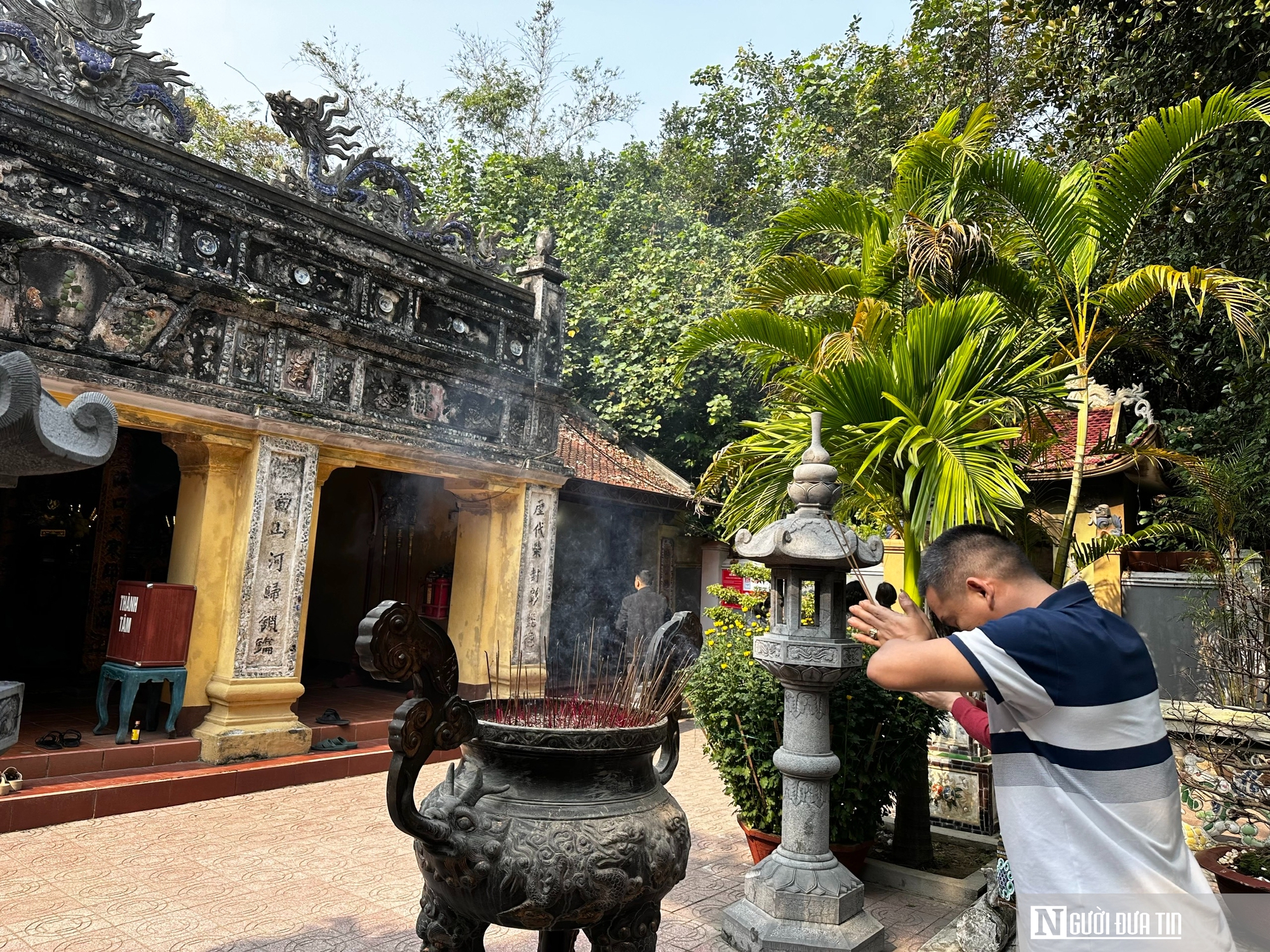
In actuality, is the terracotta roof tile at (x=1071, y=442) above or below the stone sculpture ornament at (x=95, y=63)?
below

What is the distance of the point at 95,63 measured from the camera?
686cm

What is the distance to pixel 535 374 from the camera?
10.2 meters

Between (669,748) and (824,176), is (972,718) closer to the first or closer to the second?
(669,748)

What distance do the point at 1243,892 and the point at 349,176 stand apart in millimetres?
9187

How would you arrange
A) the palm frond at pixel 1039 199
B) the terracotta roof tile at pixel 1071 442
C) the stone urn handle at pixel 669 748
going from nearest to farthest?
the stone urn handle at pixel 669 748 → the palm frond at pixel 1039 199 → the terracotta roof tile at pixel 1071 442

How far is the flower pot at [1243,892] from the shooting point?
3621 millimetres

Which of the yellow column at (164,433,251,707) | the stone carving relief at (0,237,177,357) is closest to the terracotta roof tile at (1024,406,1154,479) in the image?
the yellow column at (164,433,251,707)

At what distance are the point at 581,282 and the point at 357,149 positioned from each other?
8.41m

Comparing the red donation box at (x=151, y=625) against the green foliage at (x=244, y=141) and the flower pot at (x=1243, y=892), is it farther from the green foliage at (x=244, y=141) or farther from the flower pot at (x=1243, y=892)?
the green foliage at (x=244, y=141)

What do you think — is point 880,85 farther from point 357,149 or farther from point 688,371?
point 357,149

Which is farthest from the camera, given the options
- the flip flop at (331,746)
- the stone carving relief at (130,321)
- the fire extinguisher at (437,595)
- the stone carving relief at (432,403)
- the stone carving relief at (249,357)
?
the fire extinguisher at (437,595)

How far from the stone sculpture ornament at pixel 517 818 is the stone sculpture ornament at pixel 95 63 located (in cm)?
681

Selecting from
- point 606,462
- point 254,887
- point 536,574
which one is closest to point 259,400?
point 536,574

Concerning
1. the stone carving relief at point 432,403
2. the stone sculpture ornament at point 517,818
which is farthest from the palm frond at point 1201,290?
the stone carving relief at point 432,403
